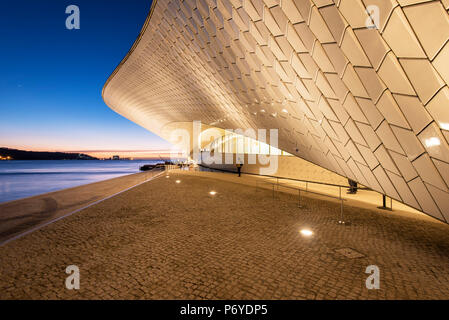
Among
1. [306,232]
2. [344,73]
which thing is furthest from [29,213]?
[344,73]

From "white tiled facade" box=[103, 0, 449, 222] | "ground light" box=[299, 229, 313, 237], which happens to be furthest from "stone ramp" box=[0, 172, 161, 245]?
"white tiled facade" box=[103, 0, 449, 222]

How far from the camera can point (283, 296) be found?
3.08 metres

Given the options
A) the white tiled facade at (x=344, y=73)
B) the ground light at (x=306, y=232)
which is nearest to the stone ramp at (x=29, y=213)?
the ground light at (x=306, y=232)

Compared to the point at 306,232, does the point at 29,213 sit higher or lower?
lower

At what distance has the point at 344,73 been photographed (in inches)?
174

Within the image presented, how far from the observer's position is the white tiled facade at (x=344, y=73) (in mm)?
2969

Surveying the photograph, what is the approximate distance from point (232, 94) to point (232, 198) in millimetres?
5598

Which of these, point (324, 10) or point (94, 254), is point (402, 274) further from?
point (94, 254)

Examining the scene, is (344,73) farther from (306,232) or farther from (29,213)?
(29,213)

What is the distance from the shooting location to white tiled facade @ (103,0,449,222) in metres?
2.97

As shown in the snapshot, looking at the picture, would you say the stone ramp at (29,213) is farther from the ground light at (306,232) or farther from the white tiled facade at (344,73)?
the white tiled facade at (344,73)

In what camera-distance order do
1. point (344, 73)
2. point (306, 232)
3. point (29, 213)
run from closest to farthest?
point (344, 73) < point (306, 232) < point (29, 213)

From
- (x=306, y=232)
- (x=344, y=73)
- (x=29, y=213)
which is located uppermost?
(x=344, y=73)

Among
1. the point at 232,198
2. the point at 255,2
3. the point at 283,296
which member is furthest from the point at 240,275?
the point at 232,198
